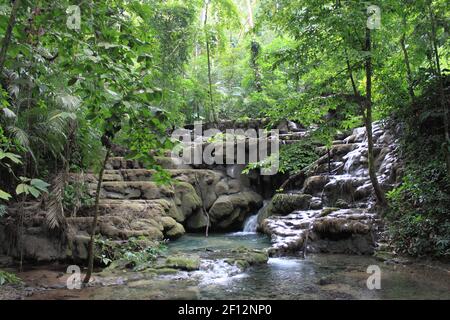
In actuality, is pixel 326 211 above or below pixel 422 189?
below

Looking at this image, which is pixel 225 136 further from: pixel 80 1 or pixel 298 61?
pixel 80 1

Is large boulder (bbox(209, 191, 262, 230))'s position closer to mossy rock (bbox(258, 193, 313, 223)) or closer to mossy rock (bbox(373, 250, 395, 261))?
mossy rock (bbox(258, 193, 313, 223))

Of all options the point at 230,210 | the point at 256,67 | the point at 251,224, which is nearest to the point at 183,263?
the point at 230,210

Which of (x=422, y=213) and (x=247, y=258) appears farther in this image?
(x=422, y=213)

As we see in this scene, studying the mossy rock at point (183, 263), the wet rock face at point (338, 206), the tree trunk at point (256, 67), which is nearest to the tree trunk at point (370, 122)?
the wet rock face at point (338, 206)

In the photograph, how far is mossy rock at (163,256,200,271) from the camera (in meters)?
6.77

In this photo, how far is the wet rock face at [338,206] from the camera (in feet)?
27.8

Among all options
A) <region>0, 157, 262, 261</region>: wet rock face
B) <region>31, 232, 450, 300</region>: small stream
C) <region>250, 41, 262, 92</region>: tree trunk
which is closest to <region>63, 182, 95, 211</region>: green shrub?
<region>0, 157, 262, 261</region>: wet rock face

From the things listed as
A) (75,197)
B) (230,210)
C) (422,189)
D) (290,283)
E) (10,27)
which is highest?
(10,27)

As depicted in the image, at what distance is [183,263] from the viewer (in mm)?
6855

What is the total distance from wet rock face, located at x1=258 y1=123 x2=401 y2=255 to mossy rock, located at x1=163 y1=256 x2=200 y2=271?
2138 mm

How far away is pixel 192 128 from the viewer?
20906mm

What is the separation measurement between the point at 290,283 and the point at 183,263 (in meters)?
2.06

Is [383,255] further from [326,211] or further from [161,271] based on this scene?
[161,271]
